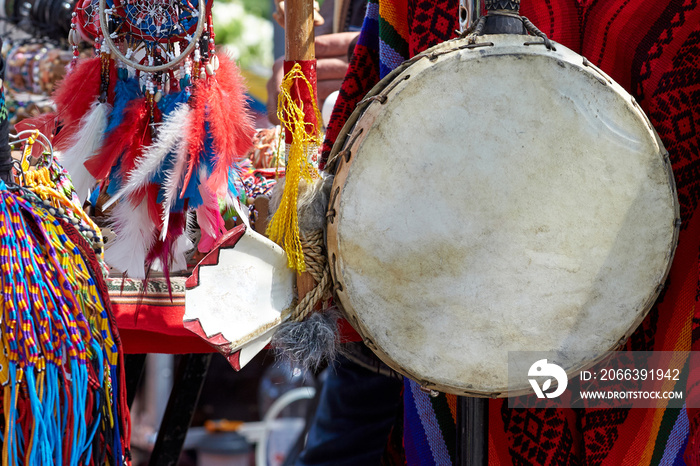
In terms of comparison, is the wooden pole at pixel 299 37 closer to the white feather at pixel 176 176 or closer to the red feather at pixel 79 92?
the white feather at pixel 176 176

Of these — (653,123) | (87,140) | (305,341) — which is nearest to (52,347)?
(305,341)

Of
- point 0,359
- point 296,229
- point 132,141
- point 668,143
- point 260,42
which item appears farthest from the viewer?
Answer: point 260,42

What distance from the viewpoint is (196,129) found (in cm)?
117

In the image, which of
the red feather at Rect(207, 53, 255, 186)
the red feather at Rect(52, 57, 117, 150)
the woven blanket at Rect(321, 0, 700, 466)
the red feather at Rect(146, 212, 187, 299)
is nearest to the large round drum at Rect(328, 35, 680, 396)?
the woven blanket at Rect(321, 0, 700, 466)

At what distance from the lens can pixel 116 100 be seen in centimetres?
121

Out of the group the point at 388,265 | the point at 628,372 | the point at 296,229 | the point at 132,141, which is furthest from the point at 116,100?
the point at 628,372

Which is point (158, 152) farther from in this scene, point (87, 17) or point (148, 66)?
point (87, 17)

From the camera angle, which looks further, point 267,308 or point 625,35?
point 625,35

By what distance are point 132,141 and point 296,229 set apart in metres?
0.38

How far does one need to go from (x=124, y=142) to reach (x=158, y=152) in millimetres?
70

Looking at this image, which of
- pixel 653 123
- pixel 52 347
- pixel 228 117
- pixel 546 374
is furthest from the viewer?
pixel 228 117

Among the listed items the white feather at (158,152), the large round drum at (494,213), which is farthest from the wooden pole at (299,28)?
the white feather at (158,152)

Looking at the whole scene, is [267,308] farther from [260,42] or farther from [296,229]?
[260,42]

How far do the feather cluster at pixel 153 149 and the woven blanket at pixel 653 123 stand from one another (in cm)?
19
